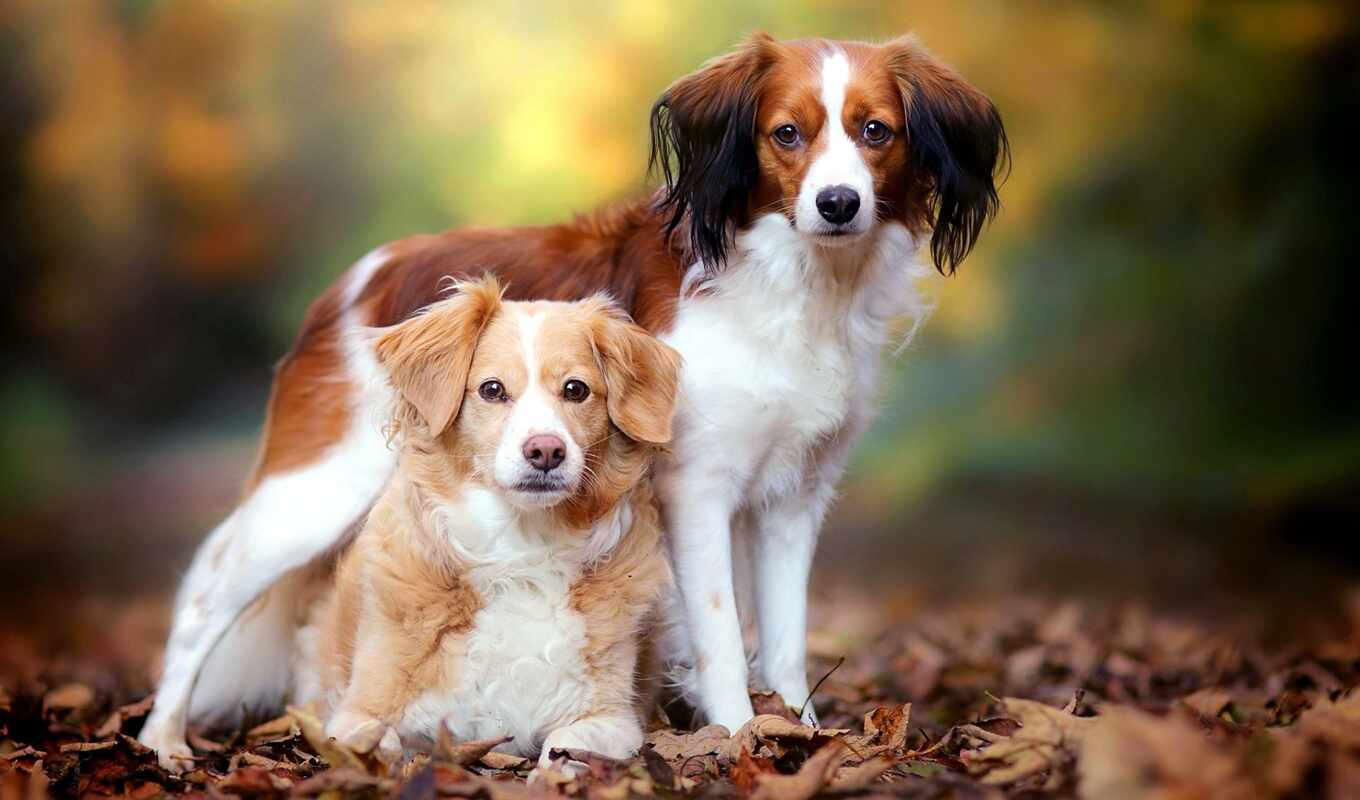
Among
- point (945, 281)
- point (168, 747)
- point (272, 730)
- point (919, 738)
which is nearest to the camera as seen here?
point (168, 747)

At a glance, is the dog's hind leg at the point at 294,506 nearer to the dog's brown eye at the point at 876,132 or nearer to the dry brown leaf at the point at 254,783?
the dry brown leaf at the point at 254,783

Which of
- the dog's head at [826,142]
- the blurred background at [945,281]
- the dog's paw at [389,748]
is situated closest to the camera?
the dog's paw at [389,748]

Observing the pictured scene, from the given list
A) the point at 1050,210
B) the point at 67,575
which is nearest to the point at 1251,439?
the point at 1050,210

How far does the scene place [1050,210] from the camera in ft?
22.5

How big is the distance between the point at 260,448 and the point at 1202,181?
15.1 ft

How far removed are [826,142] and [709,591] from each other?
1.00 m

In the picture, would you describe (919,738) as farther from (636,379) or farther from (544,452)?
(544,452)

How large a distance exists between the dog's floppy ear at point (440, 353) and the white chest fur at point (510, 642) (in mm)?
199

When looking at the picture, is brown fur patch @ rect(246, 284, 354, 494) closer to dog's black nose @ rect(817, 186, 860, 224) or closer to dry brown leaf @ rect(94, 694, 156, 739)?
dry brown leaf @ rect(94, 694, 156, 739)

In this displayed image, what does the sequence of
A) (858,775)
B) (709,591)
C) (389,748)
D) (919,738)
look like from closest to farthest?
(858,775) < (389,748) < (709,591) < (919,738)

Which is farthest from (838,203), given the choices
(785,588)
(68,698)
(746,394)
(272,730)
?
(68,698)

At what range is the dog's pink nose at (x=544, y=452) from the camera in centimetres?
278

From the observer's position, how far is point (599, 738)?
2.97 m

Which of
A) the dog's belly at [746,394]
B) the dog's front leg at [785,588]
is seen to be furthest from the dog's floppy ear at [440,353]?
the dog's front leg at [785,588]
